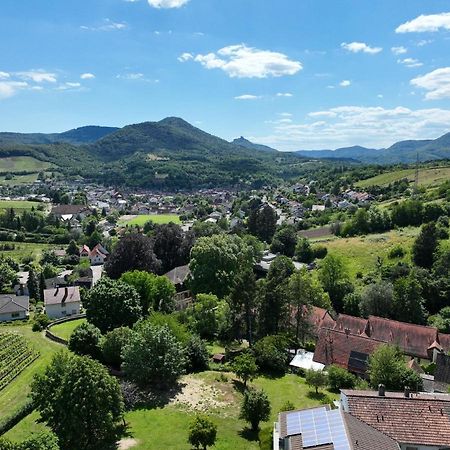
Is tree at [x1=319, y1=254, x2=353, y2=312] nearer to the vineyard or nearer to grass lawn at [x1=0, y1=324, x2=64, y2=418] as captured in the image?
grass lawn at [x1=0, y1=324, x2=64, y2=418]

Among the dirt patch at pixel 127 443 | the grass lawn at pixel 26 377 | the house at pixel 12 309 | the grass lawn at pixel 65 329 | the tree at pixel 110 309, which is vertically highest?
the tree at pixel 110 309

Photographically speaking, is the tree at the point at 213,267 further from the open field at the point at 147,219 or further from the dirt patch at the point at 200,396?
the open field at the point at 147,219

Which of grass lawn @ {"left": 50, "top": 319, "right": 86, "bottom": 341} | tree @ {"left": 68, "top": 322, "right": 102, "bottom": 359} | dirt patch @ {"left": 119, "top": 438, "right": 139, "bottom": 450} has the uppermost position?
tree @ {"left": 68, "top": 322, "right": 102, "bottom": 359}

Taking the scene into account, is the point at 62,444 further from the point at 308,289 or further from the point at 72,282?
the point at 72,282

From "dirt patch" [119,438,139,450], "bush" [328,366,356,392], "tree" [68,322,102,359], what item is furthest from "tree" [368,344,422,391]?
"tree" [68,322,102,359]

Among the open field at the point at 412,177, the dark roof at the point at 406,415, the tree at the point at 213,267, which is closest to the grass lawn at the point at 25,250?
the tree at the point at 213,267

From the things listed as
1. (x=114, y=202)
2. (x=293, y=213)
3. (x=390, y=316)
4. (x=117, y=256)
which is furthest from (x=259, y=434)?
(x=114, y=202)

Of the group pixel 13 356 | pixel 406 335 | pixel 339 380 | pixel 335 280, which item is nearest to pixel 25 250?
pixel 13 356
